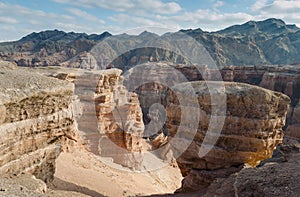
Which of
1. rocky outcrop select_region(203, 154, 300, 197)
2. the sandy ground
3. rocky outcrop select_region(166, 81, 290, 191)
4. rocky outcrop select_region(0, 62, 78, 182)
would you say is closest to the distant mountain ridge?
the sandy ground

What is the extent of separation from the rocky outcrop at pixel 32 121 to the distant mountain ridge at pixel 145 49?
44.9 meters

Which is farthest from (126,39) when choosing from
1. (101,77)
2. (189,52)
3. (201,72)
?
(101,77)

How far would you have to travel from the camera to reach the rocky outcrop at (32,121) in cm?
604

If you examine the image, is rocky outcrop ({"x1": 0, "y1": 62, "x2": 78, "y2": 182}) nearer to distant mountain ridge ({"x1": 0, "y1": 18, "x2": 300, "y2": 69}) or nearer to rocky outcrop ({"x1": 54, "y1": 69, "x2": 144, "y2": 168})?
rocky outcrop ({"x1": 54, "y1": 69, "x2": 144, "y2": 168})

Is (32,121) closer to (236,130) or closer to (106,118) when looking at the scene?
(236,130)

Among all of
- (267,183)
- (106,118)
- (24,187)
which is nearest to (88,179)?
(24,187)

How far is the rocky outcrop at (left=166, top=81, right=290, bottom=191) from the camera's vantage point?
10797 millimetres

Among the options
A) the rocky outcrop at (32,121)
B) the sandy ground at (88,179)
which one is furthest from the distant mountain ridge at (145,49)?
the rocky outcrop at (32,121)

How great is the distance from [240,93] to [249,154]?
2.22 m

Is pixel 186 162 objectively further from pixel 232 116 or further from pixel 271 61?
pixel 271 61

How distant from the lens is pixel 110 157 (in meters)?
18.8

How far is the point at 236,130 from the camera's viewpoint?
1096 cm

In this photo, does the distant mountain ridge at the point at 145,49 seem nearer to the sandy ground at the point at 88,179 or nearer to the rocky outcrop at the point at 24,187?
the sandy ground at the point at 88,179

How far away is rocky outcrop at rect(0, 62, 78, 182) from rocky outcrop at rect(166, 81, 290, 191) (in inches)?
206
